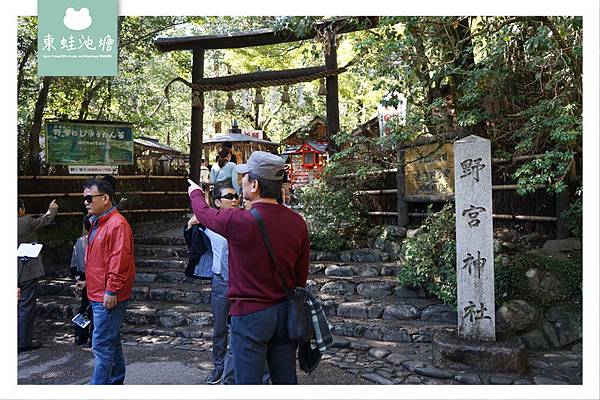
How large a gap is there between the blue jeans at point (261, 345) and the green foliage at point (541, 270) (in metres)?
3.75

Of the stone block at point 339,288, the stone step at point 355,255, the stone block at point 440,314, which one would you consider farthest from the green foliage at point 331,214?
the stone block at point 440,314

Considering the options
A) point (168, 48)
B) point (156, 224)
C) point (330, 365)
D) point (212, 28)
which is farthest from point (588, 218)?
point (212, 28)

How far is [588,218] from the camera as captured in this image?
14.6 ft

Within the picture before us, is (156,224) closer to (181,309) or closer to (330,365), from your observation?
(181,309)

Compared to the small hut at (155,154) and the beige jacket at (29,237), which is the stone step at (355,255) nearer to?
the beige jacket at (29,237)

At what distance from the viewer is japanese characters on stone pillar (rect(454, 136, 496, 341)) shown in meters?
5.40

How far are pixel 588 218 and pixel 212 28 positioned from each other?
1568 centimetres

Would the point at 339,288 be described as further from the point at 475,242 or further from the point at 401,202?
the point at 475,242

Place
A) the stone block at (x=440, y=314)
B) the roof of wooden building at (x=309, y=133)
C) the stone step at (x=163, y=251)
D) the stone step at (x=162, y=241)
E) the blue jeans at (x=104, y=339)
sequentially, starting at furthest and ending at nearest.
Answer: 1. the roof of wooden building at (x=309, y=133)
2. the stone step at (x=162, y=241)
3. the stone step at (x=163, y=251)
4. the stone block at (x=440, y=314)
5. the blue jeans at (x=104, y=339)

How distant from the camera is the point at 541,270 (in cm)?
620

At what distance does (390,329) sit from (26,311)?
4431 millimetres

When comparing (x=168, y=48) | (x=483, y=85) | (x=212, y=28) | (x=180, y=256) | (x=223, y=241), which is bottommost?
(x=180, y=256)

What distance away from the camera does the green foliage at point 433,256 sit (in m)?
6.68

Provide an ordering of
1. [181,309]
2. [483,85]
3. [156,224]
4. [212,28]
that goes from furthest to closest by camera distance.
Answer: [212,28] < [156,224] < [181,309] < [483,85]
